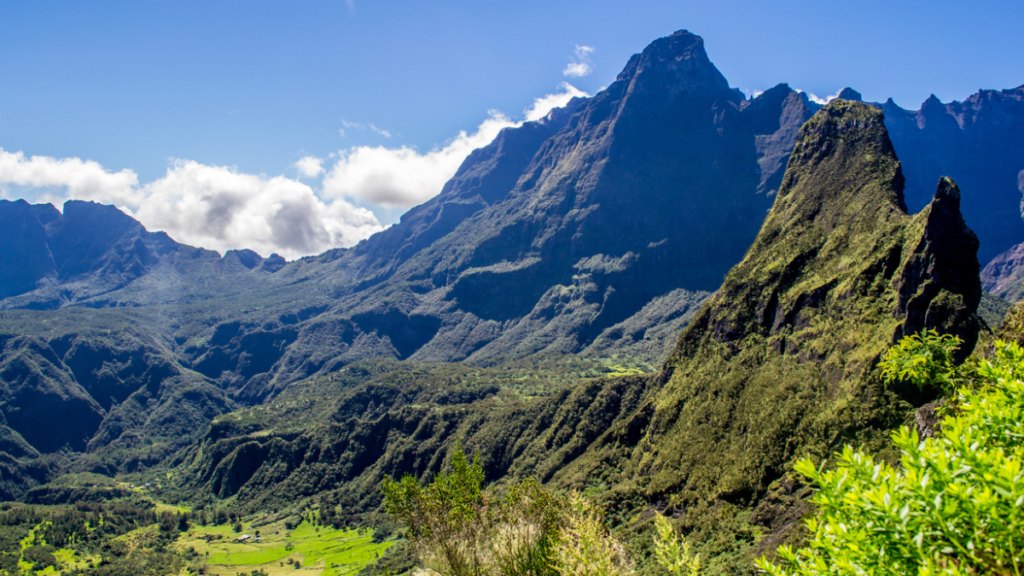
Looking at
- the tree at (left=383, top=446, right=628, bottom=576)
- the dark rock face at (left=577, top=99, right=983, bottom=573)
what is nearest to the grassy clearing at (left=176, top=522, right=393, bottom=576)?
the dark rock face at (left=577, top=99, right=983, bottom=573)

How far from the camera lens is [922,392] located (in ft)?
203

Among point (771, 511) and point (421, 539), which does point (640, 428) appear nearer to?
point (771, 511)

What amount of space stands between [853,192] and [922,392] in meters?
56.0

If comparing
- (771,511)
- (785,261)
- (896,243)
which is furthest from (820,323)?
(771,511)

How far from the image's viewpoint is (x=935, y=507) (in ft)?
27.2

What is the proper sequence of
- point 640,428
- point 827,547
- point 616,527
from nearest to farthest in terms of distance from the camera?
point 827,547
point 616,527
point 640,428

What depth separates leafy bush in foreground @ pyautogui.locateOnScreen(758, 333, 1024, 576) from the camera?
823 cm

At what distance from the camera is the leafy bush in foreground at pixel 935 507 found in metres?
8.23

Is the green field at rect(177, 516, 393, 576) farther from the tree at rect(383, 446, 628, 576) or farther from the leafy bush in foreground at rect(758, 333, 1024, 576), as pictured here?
the leafy bush in foreground at rect(758, 333, 1024, 576)

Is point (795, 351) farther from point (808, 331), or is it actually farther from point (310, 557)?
point (310, 557)

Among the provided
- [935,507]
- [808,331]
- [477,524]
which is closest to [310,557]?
[808,331]

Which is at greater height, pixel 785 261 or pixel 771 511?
pixel 785 261

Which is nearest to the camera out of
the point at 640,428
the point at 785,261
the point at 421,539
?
the point at 421,539

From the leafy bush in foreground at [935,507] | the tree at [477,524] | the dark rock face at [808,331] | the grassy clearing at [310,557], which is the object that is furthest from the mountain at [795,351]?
the grassy clearing at [310,557]
